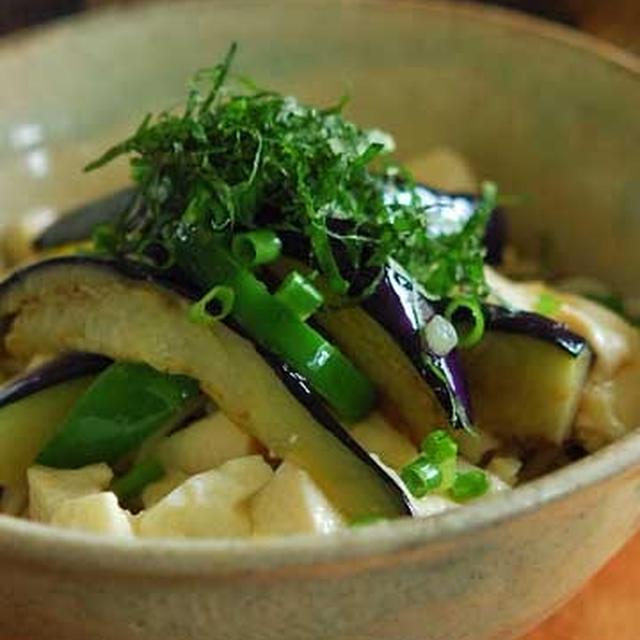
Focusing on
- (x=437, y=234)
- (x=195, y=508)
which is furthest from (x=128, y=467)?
(x=437, y=234)

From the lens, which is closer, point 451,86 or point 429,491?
point 429,491

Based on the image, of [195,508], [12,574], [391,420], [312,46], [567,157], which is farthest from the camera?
[312,46]

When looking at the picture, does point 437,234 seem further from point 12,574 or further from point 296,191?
point 12,574

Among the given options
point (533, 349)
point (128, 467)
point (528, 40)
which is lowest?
point (128, 467)

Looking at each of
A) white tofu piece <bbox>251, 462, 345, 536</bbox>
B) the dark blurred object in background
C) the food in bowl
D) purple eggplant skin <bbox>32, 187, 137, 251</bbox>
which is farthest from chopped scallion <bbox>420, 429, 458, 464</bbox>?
the dark blurred object in background

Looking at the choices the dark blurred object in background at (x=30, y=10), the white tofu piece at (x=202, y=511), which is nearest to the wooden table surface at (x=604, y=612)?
the white tofu piece at (x=202, y=511)

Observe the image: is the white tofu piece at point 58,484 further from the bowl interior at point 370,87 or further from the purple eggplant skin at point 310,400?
the bowl interior at point 370,87

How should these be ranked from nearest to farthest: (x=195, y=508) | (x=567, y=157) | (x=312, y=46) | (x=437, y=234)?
(x=195, y=508) < (x=437, y=234) < (x=567, y=157) < (x=312, y=46)

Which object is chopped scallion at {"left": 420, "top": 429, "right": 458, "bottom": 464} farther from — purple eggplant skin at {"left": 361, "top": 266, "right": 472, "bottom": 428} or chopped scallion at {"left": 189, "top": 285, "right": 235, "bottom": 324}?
chopped scallion at {"left": 189, "top": 285, "right": 235, "bottom": 324}
